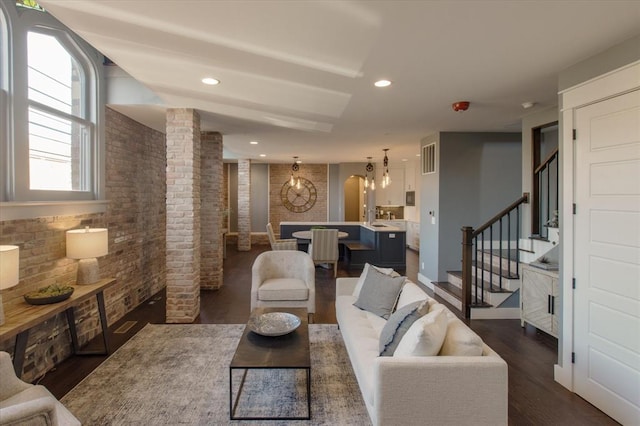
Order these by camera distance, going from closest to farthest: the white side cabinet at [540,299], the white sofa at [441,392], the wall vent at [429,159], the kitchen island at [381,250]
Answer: the white sofa at [441,392] < the white side cabinet at [540,299] < the wall vent at [429,159] < the kitchen island at [381,250]

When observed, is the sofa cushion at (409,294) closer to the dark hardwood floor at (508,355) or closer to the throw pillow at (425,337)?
the throw pillow at (425,337)

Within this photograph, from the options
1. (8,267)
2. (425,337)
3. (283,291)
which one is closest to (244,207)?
(283,291)

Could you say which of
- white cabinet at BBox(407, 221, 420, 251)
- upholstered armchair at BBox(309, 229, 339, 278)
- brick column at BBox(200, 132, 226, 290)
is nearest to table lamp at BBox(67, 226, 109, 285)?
brick column at BBox(200, 132, 226, 290)

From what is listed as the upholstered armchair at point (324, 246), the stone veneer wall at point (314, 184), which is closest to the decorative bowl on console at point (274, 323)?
the upholstered armchair at point (324, 246)

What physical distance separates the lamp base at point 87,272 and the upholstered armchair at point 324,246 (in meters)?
3.76

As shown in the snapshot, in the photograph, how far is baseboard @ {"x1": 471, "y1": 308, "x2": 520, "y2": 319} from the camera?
4.32m

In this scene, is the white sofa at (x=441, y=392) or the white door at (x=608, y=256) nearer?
the white sofa at (x=441, y=392)

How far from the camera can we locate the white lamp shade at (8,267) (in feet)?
6.96

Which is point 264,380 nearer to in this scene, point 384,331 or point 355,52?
point 384,331

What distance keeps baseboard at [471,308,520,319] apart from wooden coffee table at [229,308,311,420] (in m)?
2.64

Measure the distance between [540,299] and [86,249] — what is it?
4.60m

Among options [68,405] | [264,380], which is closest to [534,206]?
[264,380]

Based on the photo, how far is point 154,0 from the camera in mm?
1859

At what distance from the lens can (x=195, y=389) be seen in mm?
2637
